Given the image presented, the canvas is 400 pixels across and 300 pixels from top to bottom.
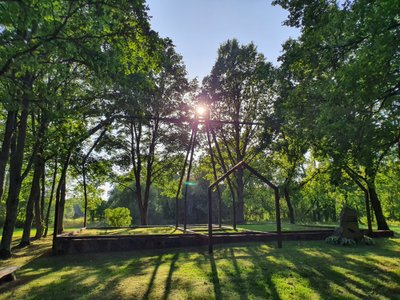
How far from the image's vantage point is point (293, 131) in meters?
12.6

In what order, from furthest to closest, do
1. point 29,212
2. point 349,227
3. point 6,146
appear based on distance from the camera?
point 29,212, point 349,227, point 6,146

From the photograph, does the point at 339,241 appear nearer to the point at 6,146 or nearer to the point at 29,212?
the point at 6,146

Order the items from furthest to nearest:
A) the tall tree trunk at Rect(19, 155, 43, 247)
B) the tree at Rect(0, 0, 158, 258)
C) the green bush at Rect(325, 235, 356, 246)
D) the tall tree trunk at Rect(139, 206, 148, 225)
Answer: the tall tree trunk at Rect(139, 206, 148, 225) < the tall tree trunk at Rect(19, 155, 43, 247) < the green bush at Rect(325, 235, 356, 246) < the tree at Rect(0, 0, 158, 258)

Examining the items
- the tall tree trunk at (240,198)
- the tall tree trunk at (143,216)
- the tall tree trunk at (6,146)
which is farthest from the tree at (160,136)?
the tall tree trunk at (6,146)

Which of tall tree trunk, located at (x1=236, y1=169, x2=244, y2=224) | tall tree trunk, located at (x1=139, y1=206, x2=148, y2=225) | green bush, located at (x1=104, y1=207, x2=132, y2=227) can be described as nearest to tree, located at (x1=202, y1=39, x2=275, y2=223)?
tall tree trunk, located at (x1=236, y1=169, x2=244, y2=224)

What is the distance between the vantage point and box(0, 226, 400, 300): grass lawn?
234 inches

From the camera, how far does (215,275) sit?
7.19 m

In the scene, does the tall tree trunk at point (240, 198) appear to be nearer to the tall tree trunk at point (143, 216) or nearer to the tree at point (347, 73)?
the tall tree trunk at point (143, 216)

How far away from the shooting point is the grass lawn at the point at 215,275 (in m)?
5.94

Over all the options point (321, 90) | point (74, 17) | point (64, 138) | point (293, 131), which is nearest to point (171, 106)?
point (64, 138)

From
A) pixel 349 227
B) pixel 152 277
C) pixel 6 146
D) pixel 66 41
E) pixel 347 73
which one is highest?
pixel 347 73

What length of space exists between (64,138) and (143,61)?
9569mm

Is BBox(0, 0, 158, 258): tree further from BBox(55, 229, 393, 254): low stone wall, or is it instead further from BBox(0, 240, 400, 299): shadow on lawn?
BBox(55, 229, 393, 254): low stone wall

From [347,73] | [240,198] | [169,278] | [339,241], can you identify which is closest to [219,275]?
[169,278]
